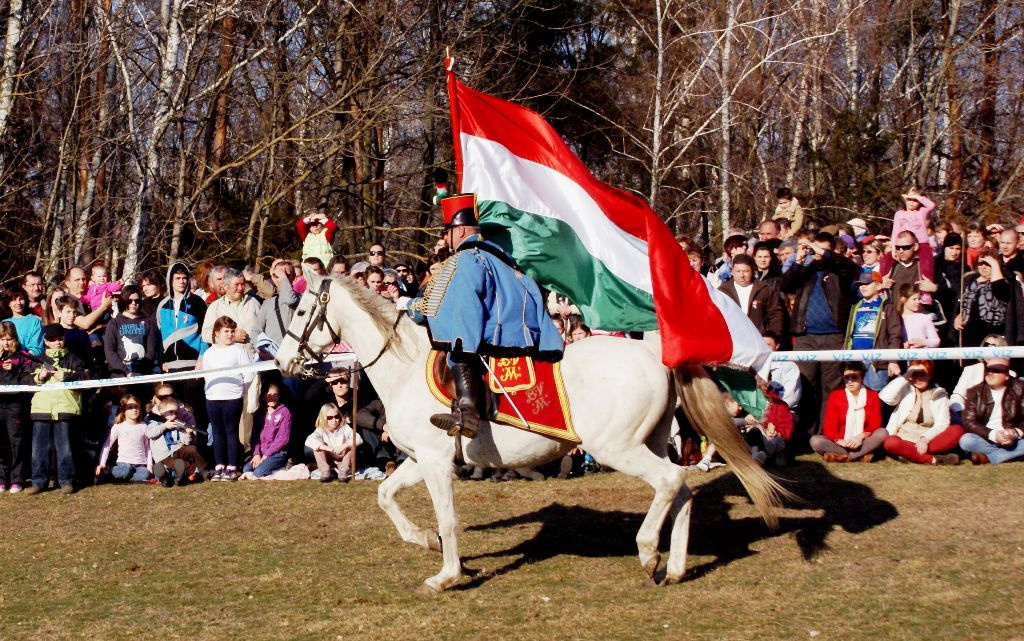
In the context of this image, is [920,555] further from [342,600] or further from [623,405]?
[342,600]

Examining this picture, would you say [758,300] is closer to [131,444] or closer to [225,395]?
[225,395]

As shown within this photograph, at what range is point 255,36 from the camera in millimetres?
21000

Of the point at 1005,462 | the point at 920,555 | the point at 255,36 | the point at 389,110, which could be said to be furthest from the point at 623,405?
the point at 255,36

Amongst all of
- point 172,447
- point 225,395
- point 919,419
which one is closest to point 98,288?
point 172,447

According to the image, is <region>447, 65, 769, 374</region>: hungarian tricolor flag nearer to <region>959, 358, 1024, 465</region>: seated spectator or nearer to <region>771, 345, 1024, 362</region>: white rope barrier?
<region>771, 345, 1024, 362</region>: white rope barrier

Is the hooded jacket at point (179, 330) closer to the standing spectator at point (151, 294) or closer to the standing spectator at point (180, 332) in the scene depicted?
the standing spectator at point (180, 332)

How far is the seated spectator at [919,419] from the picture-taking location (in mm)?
12328

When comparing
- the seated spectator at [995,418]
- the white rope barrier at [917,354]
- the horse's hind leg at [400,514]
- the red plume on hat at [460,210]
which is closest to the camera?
the red plume on hat at [460,210]

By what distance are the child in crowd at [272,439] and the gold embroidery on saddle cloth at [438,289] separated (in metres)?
5.19

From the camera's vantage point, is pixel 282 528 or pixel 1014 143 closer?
pixel 282 528

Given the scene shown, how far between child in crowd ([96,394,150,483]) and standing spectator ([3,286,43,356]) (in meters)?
1.16

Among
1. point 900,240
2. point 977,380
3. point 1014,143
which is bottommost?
point 977,380

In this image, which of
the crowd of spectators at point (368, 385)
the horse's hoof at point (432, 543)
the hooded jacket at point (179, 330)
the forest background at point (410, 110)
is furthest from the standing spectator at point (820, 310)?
the forest background at point (410, 110)

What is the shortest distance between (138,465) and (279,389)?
67.5 inches
